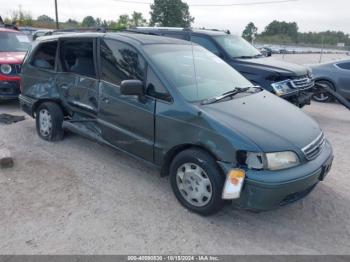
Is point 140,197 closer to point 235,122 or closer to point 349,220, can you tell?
point 235,122

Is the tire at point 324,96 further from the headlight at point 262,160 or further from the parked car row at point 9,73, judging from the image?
the parked car row at point 9,73

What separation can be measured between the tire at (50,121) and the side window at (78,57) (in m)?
0.64

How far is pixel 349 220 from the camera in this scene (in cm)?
357

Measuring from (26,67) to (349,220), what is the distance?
5233 mm

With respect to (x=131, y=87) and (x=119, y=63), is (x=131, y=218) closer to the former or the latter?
(x=131, y=87)

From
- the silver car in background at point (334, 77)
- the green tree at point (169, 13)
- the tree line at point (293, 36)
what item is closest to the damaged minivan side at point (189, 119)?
the silver car in background at point (334, 77)

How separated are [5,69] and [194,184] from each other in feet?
19.1

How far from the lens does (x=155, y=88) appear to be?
3764 millimetres

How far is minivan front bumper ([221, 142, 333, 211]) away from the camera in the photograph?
3.03 metres

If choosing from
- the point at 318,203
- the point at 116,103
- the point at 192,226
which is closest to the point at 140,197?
the point at 192,226

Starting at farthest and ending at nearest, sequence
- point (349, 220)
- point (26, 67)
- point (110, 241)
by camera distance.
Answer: point (26, 67) < point (349, 220) < point (110, 241)

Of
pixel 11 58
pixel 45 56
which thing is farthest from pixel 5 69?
pixel 45 56

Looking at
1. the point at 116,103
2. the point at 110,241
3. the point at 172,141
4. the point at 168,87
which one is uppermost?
the point at 168,87

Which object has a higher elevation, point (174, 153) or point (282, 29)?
point (282, 29)
